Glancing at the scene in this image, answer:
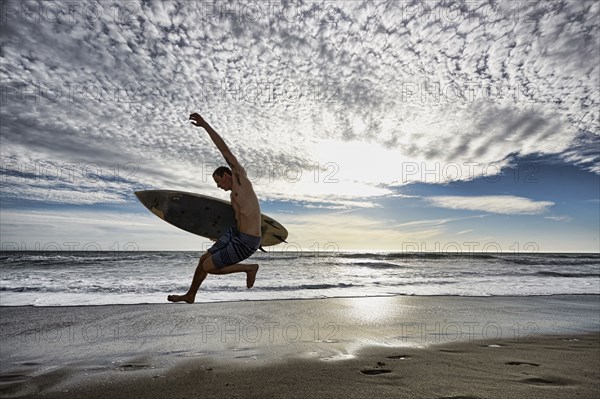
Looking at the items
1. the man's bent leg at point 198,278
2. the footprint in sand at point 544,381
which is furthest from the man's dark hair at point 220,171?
the footprint in sand at point 544,381

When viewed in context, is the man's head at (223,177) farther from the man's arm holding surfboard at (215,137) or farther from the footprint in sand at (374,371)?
the footprint in sand at (374,371)

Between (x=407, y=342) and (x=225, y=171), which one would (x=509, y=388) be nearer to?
(x=407, y=342)

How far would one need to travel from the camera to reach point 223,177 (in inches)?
115

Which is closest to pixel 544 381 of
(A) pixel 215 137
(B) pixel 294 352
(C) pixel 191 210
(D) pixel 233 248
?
(B) pixel 294 352

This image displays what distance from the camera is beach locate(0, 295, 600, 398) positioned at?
5.80 meters

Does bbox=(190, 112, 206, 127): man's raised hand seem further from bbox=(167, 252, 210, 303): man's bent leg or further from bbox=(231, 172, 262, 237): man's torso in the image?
bbox=(167, 252, 210, 303): man's bent leg

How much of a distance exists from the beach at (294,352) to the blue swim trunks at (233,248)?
3575mm

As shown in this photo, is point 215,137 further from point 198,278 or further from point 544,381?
point 544,381

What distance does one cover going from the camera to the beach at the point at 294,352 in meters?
5.80

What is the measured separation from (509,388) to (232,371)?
182 inches

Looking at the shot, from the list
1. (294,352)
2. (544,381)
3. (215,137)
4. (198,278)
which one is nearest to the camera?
(215,137)

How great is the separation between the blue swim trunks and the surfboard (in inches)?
19.6

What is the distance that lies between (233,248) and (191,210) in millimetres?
721

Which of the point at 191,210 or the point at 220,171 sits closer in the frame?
the point at 220,171
